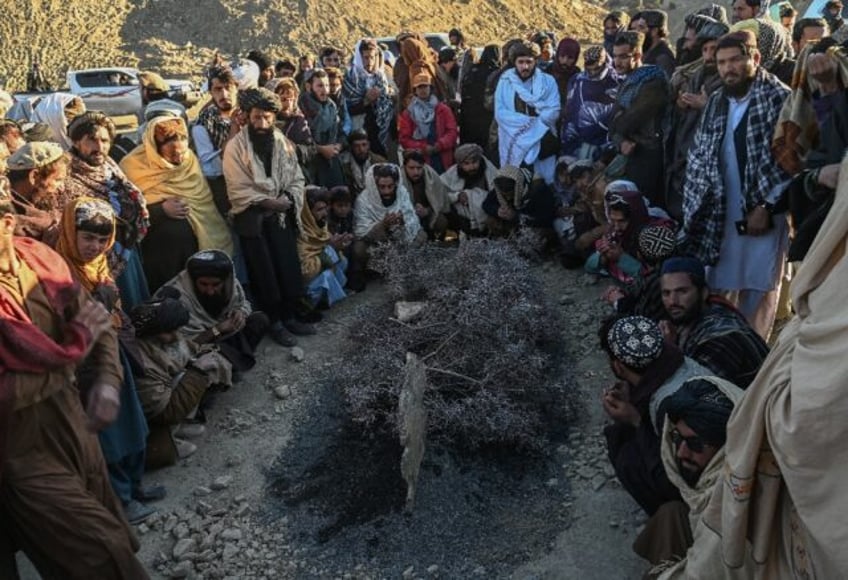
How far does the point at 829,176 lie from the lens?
3.35m

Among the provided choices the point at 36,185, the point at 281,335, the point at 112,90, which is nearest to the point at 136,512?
the point at 36,185

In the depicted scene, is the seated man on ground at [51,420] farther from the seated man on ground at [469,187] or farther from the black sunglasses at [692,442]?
the seated man on ground at [469,187]

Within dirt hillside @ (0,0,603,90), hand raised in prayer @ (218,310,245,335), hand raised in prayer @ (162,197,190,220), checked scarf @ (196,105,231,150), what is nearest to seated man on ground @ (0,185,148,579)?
hand raised in prayer @ (218,310,245,335)

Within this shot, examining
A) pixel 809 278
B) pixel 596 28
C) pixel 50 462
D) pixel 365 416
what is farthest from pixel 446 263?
pixel 596 28

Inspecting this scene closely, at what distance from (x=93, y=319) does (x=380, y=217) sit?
3886mm

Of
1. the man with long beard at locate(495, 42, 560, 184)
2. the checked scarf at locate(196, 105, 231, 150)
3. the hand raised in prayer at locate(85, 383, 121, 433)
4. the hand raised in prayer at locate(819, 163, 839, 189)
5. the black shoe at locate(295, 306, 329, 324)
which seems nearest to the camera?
the hand raised in prayer at locate(85, 383, 121, 433)

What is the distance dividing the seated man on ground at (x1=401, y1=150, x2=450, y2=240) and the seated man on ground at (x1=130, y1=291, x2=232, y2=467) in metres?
2.91

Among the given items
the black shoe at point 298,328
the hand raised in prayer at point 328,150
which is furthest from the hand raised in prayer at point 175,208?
the hand raised in prayer at point 328,150

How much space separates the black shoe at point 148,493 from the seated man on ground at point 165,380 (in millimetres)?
Result: 219

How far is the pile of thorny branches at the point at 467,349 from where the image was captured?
3793 mm

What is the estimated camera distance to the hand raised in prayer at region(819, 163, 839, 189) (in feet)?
10.9

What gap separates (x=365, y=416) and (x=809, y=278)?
8.36 ft

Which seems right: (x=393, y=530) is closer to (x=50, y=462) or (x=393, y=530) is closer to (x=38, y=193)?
(x=50, y=462)

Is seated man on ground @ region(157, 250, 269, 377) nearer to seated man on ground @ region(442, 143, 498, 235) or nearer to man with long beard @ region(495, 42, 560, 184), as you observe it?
seated man on ground @ region(442, 143, 498, 235)
